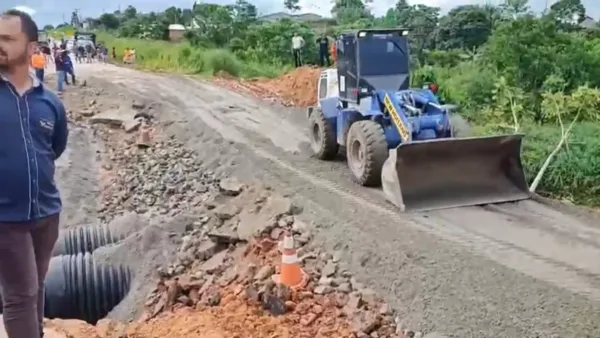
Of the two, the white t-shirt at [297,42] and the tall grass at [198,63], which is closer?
the white t-shirt at [297,42]

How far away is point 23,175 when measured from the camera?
297cm

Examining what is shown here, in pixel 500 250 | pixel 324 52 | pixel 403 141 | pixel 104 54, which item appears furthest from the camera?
pixel 104 54

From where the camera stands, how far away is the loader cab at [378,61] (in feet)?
32.3

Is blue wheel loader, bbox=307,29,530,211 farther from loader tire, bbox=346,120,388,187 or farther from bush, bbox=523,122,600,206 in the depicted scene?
bush, bbox=523,122,600,206

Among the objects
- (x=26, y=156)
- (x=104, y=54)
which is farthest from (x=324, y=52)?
(x=26, y=156)

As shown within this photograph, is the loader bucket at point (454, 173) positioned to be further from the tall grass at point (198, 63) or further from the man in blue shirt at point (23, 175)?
the tall grass at point (198, 63)

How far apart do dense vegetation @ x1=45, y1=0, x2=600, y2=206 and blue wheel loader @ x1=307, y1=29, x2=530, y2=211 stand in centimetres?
116

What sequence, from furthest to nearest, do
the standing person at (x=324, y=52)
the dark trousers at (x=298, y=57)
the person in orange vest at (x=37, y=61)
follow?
the dark trousers at (x=298, y=57) → the standing person at (x=324, y=52) → the person in orange vest at (x=37, y=61)

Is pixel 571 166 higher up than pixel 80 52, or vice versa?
pixel 80 52

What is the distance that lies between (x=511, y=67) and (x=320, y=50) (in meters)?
10.2

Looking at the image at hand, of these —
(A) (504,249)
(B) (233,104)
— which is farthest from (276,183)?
(B) (233,104)

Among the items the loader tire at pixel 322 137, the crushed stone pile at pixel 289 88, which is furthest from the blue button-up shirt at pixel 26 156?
the crushed stone pile at pixel 289 88

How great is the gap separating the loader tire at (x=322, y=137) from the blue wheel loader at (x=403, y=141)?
0.02m

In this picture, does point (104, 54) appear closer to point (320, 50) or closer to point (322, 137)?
point (320, 50)
